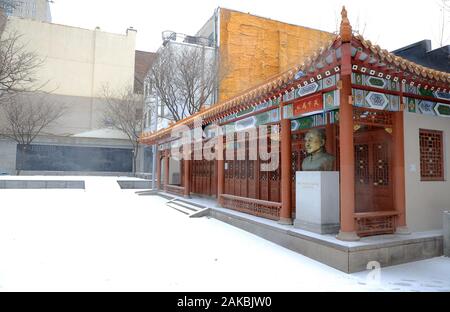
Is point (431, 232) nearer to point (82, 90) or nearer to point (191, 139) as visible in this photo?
point (191, 139)

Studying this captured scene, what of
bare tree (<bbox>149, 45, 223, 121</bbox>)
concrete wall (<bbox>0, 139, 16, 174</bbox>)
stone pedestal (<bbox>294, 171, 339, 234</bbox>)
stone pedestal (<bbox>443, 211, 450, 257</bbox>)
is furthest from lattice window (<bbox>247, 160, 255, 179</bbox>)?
concrete wall (<bbox>0, 139, 16, 174</bbox>)

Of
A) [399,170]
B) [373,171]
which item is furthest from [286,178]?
[399,170]

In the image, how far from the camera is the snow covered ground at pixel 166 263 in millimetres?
3928

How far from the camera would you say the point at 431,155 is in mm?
5980

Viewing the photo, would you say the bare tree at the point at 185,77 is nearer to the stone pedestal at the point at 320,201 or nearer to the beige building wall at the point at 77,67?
the beige building wall at the point at 77,67

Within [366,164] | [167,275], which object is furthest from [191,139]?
[167,275]

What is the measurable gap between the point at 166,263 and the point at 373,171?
13.3 ft

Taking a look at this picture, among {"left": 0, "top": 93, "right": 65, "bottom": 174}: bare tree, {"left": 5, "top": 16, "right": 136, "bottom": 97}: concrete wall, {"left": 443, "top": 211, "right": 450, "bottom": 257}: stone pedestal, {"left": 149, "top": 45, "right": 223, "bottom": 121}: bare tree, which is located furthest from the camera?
{"left": 5, "top": 16, "right": 136, "bottom": 97}: concrete wall

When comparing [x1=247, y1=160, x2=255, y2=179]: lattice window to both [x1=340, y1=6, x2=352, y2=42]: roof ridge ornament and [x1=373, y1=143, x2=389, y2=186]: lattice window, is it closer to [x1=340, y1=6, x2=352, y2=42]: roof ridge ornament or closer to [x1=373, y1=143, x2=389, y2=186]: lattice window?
[x1=373, y1=143, x2=389, y2=186]: lattice window

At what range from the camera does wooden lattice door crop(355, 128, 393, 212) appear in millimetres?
5719

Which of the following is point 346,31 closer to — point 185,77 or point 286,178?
point 286,178

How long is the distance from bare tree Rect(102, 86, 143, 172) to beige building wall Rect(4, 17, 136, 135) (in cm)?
70

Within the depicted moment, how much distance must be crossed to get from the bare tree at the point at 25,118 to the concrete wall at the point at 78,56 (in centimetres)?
157

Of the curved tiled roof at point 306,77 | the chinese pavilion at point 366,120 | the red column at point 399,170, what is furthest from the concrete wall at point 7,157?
the red column at point 399,170
